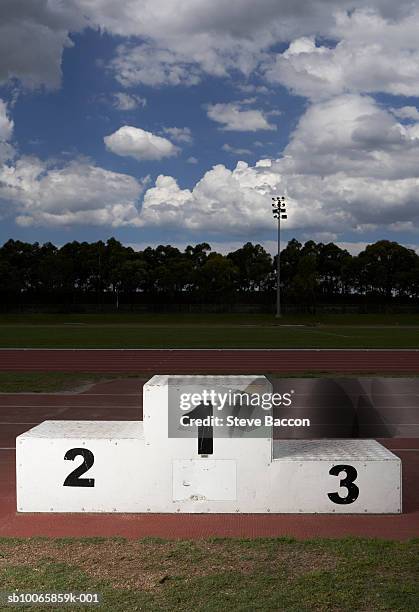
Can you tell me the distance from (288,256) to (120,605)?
119840 millimetres

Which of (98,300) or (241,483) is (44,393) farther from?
(98,300)

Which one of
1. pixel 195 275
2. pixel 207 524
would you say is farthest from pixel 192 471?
pixel 195 275

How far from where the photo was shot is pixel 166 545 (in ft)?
18.0

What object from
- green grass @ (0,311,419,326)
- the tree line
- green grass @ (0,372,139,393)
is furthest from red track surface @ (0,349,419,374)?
the tree line

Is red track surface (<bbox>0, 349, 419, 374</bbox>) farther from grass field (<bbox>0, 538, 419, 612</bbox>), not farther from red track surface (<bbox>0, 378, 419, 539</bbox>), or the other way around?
grass field (<bbox>0, 538, 419, 612</bbox>)

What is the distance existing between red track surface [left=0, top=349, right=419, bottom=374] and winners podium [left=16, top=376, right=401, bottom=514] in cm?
1287

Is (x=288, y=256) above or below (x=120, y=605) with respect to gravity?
above

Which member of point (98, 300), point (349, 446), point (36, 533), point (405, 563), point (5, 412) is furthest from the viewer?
point (98, 300)

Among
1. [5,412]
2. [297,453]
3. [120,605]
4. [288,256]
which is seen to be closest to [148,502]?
[297,453]

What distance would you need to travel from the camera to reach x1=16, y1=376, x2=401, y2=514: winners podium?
628 cm

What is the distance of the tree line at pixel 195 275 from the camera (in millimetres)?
96875

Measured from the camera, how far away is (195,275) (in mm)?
109188

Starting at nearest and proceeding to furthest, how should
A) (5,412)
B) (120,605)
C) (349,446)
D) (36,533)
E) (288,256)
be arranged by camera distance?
(120,605)
(36,533)
(349,446)
(5,412)
(288,256)

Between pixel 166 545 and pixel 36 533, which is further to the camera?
pixel 36 533
